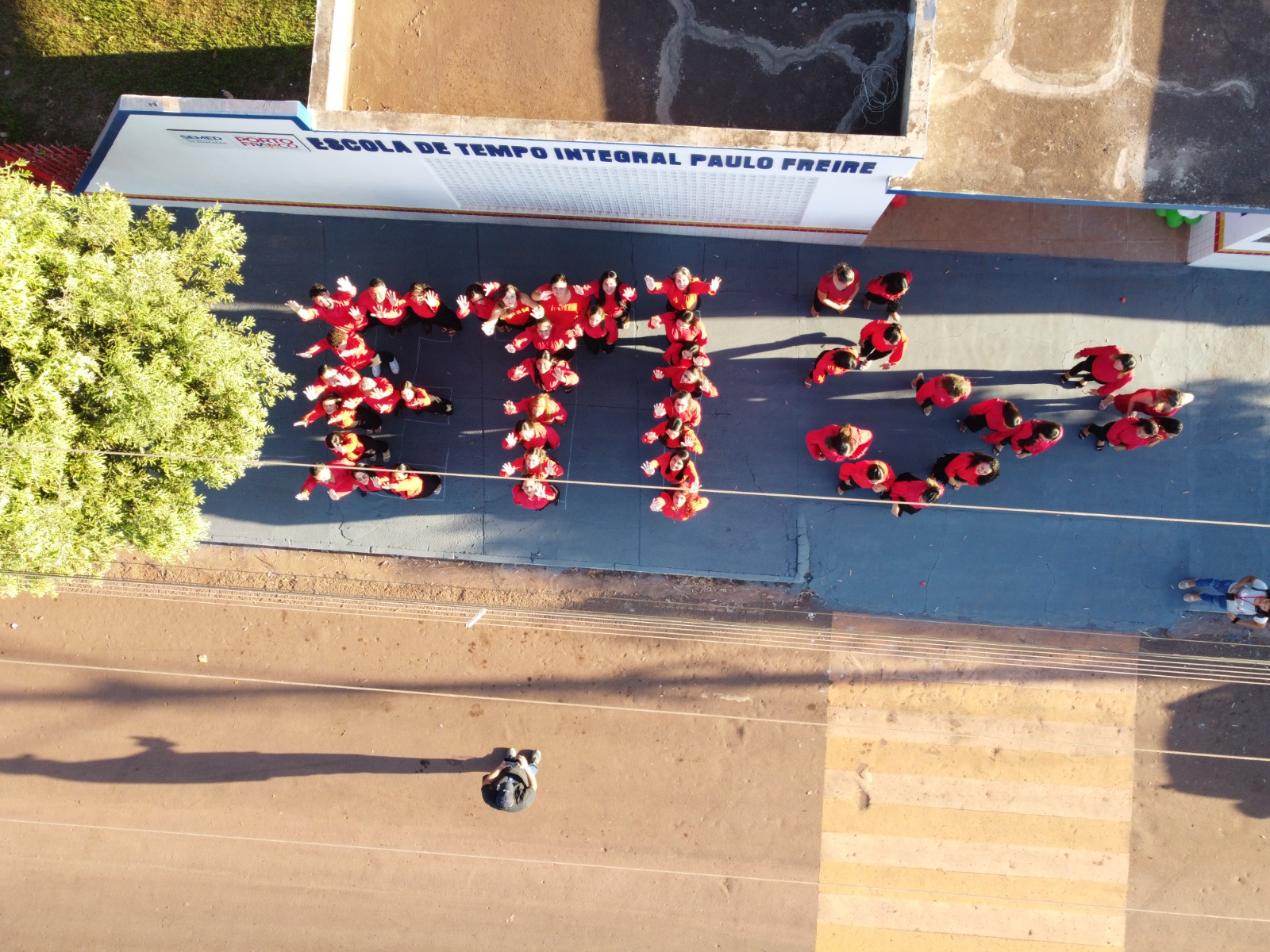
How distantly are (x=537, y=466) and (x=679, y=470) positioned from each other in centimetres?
166

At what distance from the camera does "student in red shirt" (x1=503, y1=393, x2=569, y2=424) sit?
8227 mm

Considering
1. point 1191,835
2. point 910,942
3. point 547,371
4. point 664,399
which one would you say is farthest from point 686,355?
point 1191,835

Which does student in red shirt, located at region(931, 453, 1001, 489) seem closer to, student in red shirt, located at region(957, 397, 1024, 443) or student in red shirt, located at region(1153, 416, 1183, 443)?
student in red shirt, located at region(957, 397, 1024, 443)

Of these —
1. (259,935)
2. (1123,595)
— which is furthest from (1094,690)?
(259,935)

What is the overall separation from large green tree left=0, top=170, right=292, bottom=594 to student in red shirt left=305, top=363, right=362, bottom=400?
0.49 metres

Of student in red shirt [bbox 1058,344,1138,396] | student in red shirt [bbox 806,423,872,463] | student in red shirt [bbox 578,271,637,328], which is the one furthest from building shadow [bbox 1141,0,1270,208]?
student in red shirt [bbox 578,271,637,328]

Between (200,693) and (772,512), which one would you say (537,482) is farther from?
(200,693)

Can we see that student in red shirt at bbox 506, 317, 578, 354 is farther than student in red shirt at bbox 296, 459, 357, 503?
Yes

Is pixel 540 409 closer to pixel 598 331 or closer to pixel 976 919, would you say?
pixel 598 331

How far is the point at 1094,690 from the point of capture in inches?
365

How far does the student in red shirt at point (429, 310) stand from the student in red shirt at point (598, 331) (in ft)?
5.50

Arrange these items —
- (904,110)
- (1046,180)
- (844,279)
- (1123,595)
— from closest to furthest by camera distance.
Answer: (904,110) < (1046,180) < (844,279) < (1123,595)

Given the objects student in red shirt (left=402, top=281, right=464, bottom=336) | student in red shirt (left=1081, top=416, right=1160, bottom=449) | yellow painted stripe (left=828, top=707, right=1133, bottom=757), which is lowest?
yellow painted stripe (left=828, top=707, right=1133, bottom=757)

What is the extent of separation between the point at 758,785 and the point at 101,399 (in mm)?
8748
